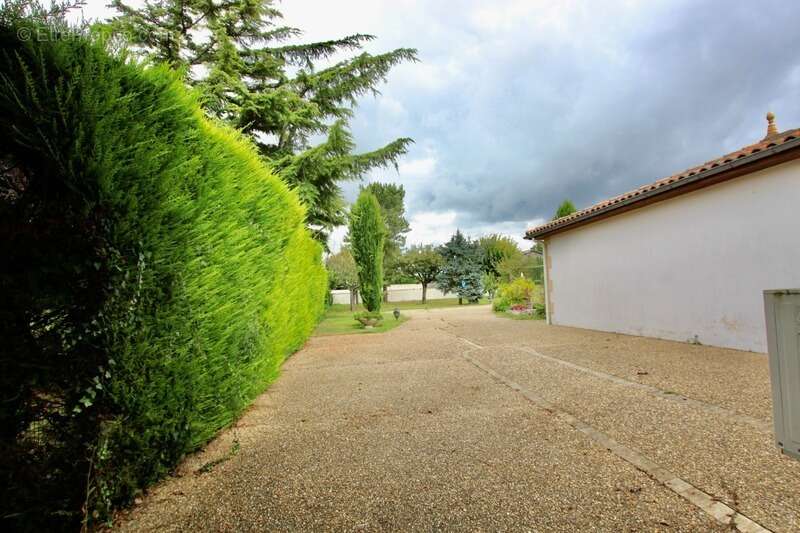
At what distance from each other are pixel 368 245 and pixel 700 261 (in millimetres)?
10904

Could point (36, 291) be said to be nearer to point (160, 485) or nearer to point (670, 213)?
point (160, 485)

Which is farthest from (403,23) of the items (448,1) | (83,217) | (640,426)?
(640,426)

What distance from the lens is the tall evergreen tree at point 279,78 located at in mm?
13531

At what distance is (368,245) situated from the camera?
14.8 meters

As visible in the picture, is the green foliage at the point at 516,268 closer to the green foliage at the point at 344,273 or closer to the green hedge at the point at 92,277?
the green foliage at the point at 344,273

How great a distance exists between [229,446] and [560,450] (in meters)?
2.92

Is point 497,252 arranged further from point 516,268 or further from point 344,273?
point 344,273

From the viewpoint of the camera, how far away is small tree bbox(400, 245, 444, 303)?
102 ft

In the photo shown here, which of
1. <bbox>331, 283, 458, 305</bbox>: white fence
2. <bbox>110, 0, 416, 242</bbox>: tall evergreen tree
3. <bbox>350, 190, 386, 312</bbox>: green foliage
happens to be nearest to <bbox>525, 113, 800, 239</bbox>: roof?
<bbox>350, 190, 386, 312</bbox>: green foliage

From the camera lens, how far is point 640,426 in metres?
3.18

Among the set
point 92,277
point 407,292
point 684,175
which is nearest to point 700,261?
point 684,175

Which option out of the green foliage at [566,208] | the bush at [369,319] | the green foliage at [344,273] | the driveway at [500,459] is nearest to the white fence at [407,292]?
the green foliage at [344,273]

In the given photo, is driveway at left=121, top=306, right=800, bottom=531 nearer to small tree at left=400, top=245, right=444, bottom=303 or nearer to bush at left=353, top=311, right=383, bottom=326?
bush at left=353, top=311, right=383, bottom=326

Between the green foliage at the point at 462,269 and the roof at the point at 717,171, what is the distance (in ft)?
60.3
